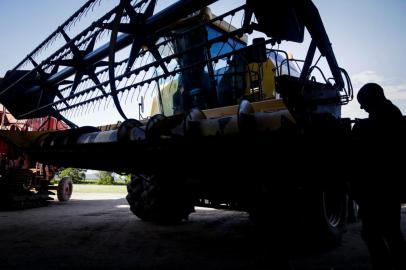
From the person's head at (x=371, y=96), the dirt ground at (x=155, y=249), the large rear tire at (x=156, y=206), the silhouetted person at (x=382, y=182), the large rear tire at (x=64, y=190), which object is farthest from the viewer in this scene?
the large rear tire at (x=64, y=190)

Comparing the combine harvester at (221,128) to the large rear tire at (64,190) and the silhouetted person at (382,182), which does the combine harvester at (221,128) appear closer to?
the silhouetted person at (382,182)

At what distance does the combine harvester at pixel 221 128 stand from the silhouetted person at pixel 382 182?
0.15 m

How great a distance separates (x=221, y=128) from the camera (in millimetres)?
2248

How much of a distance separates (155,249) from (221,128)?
1.83 metres

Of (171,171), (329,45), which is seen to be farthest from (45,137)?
(329,45)

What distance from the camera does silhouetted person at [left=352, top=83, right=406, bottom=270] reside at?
1.97 metres

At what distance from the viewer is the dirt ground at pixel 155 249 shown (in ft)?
8.86

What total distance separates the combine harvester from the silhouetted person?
→ 147mm

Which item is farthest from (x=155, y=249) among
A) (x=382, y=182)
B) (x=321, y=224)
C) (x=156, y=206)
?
(x=382, y=182)

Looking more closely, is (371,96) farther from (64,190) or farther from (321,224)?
(64,190)

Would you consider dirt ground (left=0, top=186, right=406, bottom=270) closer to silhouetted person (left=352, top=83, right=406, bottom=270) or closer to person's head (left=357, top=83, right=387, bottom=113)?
silhouetted person (left=352, top=83, right=406, bottom=270)

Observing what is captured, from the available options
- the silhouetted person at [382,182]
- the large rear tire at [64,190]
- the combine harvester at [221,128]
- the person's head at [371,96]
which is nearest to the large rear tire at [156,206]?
the combine harvester at [221,128]

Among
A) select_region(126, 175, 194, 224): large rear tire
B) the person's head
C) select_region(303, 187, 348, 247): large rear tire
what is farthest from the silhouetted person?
select_region(126, 175, 194, 224): large rear tire

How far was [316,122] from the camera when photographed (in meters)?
2.04
